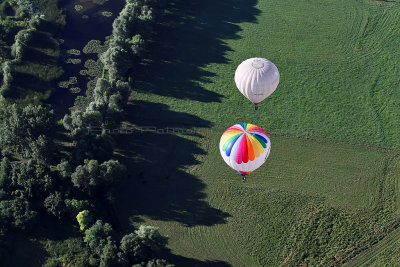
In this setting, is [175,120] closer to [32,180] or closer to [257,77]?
[257,77]

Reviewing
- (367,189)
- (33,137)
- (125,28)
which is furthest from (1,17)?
(367,189)

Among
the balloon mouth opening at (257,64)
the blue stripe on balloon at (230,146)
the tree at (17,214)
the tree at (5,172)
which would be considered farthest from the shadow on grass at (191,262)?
the balloon mouth opening at (257,64)

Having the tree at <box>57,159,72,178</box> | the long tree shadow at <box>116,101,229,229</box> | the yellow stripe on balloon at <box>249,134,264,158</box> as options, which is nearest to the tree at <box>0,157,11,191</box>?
the tree at <box>57,159,72,178</box>

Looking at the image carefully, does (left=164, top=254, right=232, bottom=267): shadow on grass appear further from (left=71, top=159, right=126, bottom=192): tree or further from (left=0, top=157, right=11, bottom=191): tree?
(left=0, top=157, right=11, bottom=191): tree

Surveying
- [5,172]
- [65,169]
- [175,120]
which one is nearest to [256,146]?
[175,120]

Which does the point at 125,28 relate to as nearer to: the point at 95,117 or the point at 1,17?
the point at 95,117

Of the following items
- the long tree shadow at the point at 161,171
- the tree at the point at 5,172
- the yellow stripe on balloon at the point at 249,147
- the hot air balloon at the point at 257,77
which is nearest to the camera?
the yellow stripe on balloon at the point at 249,147

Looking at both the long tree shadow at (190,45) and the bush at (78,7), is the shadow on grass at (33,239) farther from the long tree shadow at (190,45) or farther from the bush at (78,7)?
the bush at (78,7)
